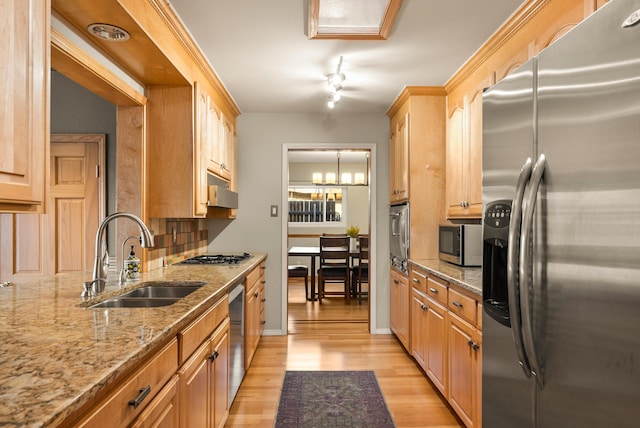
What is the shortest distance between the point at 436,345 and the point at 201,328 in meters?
1.69

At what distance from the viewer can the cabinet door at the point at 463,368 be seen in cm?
214

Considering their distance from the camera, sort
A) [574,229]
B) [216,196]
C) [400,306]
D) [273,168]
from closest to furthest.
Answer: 1. [574,229]
2. [216,196]
3. [400,306]
4. [273,168]

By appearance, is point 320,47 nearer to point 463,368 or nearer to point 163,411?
point 463,368

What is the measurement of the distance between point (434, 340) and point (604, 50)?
2275mm

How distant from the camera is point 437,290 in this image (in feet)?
9.09

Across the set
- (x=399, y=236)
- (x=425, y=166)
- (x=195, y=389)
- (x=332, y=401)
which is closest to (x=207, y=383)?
(x=195, y=389)

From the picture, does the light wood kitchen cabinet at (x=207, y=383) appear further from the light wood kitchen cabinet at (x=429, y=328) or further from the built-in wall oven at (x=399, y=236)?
the built-in wall oven at (x=399, y=236)

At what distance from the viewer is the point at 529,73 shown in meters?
1.24

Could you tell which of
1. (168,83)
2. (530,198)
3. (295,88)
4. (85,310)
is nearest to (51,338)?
(85,310)

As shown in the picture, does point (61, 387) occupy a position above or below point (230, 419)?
above

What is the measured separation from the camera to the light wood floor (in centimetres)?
259

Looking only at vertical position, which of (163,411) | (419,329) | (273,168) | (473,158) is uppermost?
(273,168)

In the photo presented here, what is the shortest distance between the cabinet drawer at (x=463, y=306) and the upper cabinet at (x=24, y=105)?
1957 mm

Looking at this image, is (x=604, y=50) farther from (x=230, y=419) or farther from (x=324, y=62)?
(x=230, y=419)
